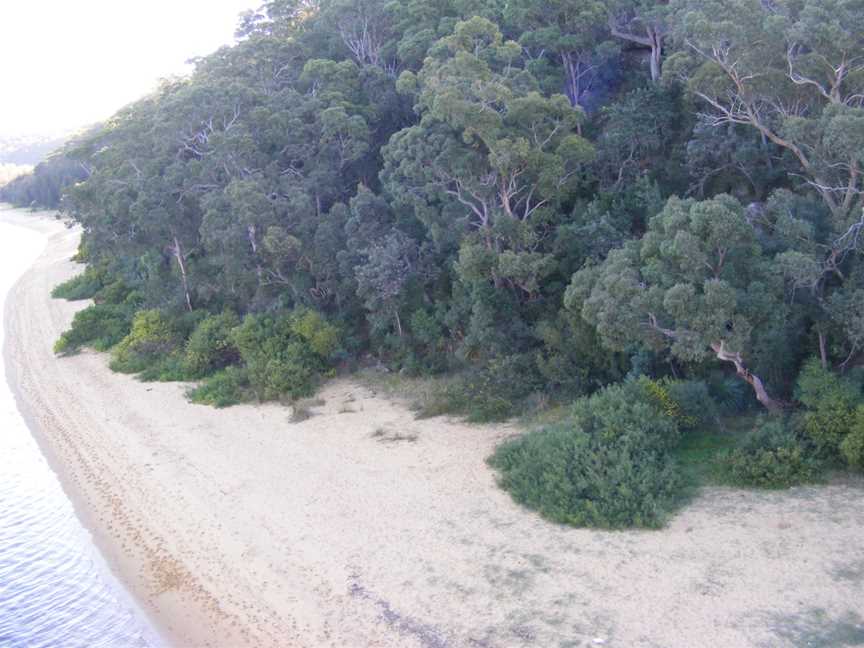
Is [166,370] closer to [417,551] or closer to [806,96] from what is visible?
[417,551]

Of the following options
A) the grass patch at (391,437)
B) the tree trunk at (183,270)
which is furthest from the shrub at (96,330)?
the grass patch at (391,437)

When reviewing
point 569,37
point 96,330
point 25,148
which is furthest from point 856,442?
point 25,148

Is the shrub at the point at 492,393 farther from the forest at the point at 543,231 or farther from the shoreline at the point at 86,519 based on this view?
the shoreline at the point at 86,519

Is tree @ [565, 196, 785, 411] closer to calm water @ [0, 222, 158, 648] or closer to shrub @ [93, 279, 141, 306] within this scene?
calm water @ [0, 222, 158, 648]

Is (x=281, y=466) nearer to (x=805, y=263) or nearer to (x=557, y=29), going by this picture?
(x=805, y=263)

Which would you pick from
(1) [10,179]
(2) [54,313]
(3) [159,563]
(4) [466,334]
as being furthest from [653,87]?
(1) [10,179]
